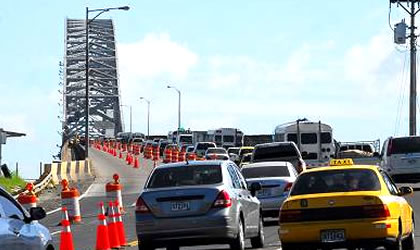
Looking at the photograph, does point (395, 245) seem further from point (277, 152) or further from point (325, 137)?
point (325, 137)

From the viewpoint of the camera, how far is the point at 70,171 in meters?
55.4

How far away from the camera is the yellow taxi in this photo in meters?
15.0

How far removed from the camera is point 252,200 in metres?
19.1

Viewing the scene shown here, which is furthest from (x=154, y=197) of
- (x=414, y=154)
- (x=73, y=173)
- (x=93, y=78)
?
(x=93, y=78)

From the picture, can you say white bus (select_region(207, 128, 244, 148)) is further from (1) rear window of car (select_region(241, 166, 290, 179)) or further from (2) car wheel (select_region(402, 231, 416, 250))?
(2) car wheel (select_region(402, 231, 416, 250))

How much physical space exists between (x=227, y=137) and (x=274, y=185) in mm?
64157

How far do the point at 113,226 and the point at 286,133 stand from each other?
105ft

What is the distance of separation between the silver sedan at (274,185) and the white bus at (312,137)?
2482 cm

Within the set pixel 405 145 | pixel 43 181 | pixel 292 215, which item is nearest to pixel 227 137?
pixel 43 181

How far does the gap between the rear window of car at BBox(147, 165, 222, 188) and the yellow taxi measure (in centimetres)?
203

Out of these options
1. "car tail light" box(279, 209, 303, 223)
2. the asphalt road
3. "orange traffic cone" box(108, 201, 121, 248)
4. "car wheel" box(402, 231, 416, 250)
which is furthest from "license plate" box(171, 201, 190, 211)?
"car wheel" box(402, 231, 416, 250)

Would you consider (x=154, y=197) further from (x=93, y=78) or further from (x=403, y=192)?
(x=93, y=78)

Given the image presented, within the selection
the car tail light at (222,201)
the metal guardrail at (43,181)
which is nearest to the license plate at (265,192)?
the car tail light at (222,201)

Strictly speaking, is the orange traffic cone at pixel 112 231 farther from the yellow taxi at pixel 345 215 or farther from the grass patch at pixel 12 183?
the grass patch at pixel 12 183
